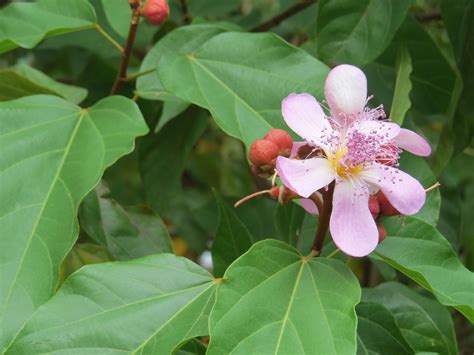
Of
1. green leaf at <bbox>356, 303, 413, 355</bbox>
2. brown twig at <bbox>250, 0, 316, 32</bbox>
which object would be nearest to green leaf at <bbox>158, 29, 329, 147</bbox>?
green leaf at <bbox>356, 303, 413, 355</bbox>

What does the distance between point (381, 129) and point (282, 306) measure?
0.86 ft

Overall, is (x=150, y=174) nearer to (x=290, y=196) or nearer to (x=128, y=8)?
(x=128, y=8)

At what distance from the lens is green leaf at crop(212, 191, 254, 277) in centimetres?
121

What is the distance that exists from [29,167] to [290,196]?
360 millimetres

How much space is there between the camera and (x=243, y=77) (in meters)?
1.25

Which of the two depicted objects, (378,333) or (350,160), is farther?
(378,333)

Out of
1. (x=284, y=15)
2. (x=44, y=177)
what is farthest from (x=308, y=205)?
(x=284, y=15)

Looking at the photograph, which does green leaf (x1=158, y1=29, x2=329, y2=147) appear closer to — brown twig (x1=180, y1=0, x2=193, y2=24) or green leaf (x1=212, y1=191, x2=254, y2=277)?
green leaf (x1=212, y1=191, x2=254, y2=277)

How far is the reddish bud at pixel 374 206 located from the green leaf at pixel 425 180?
0.19 meters

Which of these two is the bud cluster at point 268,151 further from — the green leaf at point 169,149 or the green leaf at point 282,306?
the green leaf at point 169,149

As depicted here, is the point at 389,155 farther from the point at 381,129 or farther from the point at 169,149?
the point at 169,149

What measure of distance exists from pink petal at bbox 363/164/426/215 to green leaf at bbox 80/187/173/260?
0.49 meters

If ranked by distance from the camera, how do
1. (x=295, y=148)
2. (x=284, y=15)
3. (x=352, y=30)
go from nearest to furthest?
1. (x=295, y=148)
2. (x=352, y=30)
3. (x=284, y=15)

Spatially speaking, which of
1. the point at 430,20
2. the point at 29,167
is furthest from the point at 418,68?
the point at 29,167
